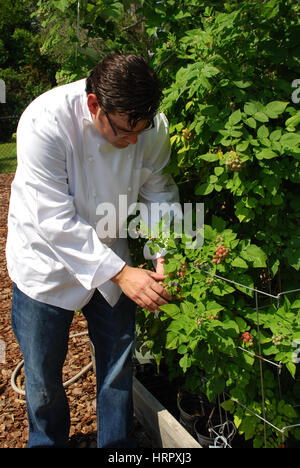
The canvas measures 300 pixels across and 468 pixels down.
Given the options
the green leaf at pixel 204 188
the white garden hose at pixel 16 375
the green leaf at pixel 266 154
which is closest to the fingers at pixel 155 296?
the green leaf at pixel 204 188

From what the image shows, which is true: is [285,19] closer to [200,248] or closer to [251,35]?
[251,35]

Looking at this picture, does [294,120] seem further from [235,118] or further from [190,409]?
[190,409]

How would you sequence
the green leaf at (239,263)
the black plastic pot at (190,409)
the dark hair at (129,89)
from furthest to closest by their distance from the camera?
the black plastic pot at (190,409), the green leaf at (239,263), the dark hair at (129,89)

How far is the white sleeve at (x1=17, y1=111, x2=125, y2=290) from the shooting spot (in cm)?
171

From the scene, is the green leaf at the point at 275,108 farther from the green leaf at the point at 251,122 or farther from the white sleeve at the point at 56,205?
the white sleeve at the point at 56,205

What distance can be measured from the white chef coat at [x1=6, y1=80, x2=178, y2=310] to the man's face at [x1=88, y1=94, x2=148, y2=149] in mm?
50

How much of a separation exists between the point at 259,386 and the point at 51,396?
0.93 meters

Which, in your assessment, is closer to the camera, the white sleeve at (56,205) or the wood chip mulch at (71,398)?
the white sleeve at (56,205)

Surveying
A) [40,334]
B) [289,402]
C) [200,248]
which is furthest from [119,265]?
[289,402]

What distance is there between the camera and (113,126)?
1726 millimetres

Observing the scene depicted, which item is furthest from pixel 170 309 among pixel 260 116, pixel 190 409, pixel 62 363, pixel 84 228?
pixel 190 409

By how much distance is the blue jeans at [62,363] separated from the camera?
1.96 meters

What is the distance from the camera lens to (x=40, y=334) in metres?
1.94

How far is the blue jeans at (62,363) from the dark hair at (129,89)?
0.87 meters
